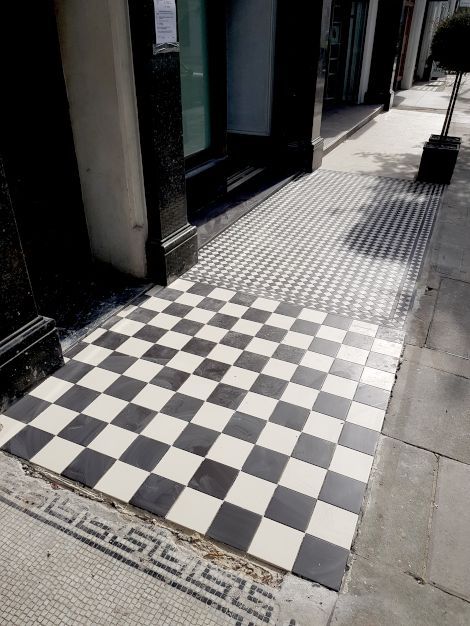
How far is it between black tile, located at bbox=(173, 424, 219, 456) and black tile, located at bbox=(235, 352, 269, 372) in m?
0.68

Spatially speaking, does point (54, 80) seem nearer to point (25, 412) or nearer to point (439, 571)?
point (25, 412)

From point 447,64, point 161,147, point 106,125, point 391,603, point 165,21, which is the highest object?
point 165,21

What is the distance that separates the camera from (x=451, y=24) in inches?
257

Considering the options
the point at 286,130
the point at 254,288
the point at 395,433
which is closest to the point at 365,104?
the point at 286,130

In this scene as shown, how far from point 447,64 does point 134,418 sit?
21.1 feet

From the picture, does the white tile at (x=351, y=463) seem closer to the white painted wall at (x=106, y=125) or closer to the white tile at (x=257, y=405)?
the white tile at (x=257, y=405)

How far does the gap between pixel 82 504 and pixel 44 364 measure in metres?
1.16

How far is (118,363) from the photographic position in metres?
3.58

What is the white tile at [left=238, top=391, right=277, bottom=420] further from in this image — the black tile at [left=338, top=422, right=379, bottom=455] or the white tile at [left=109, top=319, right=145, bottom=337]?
the white tile at [left=109, top=319, right=145, bottom=337]

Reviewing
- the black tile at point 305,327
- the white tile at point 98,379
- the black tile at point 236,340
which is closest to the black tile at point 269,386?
the black tile at point 236,340

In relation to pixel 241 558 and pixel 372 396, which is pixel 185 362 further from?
pixel 241 558

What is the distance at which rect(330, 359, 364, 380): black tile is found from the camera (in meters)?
3.50


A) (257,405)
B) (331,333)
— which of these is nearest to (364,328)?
(331,333)

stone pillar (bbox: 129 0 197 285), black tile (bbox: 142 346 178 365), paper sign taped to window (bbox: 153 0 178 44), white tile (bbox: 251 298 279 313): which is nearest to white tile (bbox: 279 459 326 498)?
black tile (bbox: 142 346 178 365)
